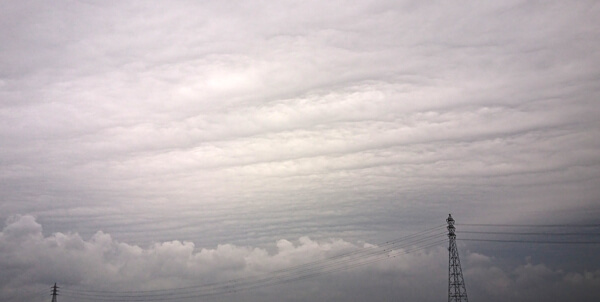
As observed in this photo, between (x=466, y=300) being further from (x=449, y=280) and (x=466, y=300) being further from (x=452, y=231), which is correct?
(x=452, y=231)

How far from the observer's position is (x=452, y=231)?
197625mm

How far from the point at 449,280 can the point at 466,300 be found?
875 cm

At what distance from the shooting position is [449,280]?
623 ft

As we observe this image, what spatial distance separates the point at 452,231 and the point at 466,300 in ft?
82.9

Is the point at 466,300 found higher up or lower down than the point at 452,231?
lower down

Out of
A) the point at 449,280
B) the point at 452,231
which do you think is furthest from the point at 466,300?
the point at 452,231

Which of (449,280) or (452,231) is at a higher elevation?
(452,231)

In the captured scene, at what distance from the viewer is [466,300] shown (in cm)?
18712

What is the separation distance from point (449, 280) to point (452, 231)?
1854 cm
